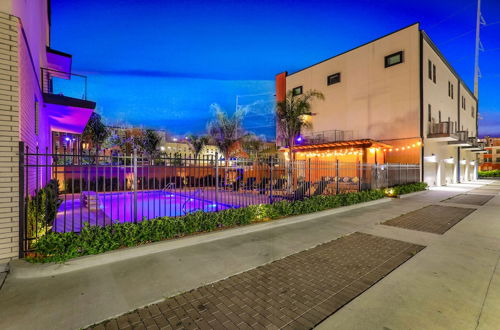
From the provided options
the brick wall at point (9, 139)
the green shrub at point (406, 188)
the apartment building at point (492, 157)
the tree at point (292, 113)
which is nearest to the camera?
the brick wall at point (9, 139)

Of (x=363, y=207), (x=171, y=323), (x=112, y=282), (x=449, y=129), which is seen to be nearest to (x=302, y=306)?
(x=171, y=323)

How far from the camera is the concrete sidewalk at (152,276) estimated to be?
3.10 m

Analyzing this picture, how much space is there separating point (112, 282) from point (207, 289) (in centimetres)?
154

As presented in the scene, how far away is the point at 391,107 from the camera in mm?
21453

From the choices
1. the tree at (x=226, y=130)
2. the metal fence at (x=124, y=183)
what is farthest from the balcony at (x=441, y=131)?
the tree at (x=226, y=130)

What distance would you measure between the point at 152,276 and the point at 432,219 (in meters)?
9.37

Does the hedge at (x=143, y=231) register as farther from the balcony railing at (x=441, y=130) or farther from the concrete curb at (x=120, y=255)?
the balcony railing at (x=441, y=130)

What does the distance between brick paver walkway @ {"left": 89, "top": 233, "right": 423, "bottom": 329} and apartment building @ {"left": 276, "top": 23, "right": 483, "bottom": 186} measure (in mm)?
15075

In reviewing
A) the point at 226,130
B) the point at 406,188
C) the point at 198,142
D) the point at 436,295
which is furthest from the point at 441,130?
the point at 198,142

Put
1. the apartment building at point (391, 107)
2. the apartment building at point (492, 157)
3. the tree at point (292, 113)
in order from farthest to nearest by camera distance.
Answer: the apartment building at point (492, 157), the apartment building at point (391, 107), the tree at point (292, 113)

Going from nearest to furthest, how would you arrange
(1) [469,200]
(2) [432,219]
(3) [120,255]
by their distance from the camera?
(3) [120,255]
(2) [432,219]
(1) [469,200]

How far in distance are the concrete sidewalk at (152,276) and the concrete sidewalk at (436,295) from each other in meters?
0.07

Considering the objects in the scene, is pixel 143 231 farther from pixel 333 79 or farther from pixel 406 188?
pixel 333 79

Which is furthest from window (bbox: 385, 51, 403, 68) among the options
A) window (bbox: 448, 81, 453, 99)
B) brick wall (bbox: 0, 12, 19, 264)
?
brick wall (bbox: 0, 12, 19, 264)
